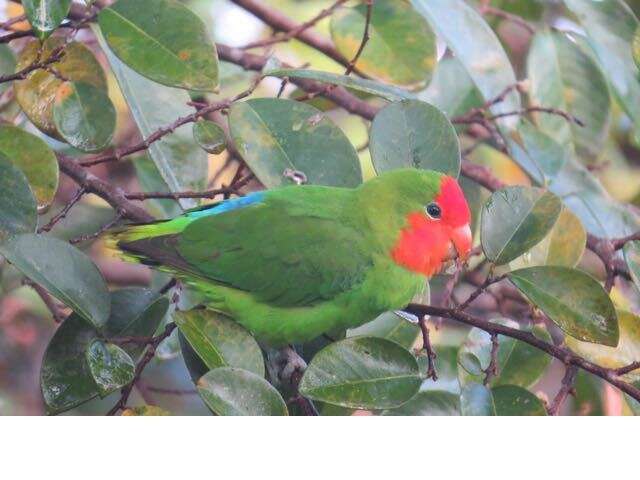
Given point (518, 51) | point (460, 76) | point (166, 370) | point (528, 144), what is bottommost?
point (166, 370)

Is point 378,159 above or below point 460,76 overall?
above

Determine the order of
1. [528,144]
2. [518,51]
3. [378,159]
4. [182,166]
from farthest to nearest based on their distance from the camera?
[518,51] → [528,144] → [182,166] → [378,159]

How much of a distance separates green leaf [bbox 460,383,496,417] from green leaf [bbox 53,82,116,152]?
80cm

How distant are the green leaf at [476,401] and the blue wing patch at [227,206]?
0.54 metres

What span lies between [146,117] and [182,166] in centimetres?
11

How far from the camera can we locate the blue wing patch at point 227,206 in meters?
1.77

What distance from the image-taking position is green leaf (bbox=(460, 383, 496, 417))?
1442 mm

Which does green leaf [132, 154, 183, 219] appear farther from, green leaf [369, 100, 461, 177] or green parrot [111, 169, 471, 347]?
green leaf [369, 100, 461, 177]

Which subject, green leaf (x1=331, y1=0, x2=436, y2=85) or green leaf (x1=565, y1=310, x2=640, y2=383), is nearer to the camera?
green leaf (x1=565, y1=310, x2=640, y2=383)

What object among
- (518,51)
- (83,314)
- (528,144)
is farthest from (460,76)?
(83,314)

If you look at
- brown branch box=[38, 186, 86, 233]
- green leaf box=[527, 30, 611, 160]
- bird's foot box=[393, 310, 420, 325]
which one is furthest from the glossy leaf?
green leaf box=[527, 30, 611, 160]

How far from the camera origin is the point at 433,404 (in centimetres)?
170

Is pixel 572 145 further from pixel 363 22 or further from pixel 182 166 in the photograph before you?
pixel 182 166

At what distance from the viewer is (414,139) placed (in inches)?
67.5
